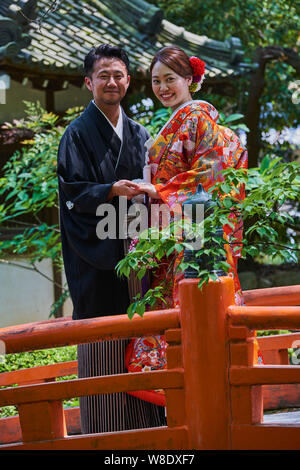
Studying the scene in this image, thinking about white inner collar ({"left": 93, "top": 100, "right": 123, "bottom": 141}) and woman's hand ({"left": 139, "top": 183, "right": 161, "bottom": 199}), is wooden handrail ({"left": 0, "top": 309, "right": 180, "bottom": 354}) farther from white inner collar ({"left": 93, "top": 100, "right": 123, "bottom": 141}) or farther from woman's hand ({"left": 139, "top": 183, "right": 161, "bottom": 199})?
white inner collar ({"left": 93, "top": 100, "right": 123, "bottom": 141})

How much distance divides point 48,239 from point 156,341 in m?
4.23

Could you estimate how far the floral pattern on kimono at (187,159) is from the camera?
3744 millimetres

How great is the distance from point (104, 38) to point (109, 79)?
588cm

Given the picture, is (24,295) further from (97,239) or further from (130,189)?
(130,189)

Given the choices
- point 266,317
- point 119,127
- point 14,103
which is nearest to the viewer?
point 266,317

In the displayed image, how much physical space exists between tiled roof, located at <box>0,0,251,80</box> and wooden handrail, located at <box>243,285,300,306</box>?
4.73m

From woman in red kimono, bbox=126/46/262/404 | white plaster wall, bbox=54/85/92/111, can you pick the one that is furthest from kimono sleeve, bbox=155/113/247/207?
white plaster wall, bbox=54/85/92/111

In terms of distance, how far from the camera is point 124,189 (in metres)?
3.85

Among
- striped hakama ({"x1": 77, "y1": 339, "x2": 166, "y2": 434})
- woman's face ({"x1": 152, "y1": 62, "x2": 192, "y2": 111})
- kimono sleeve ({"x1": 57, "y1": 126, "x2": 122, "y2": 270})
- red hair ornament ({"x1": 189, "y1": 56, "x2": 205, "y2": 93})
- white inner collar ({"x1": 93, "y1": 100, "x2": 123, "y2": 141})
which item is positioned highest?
red hair ornament ({"x1": 189, "y1": 56, "x2": 205, "y2": 93})

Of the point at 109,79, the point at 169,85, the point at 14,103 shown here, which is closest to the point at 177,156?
the point at 169,85

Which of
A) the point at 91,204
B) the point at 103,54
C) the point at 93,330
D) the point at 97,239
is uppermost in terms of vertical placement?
the point at 103,54

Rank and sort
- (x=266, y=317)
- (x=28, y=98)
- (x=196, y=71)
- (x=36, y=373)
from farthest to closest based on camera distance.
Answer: (x=28, y=98), (x=36, y=373), (x=196, y=71), (x=266, y=317)

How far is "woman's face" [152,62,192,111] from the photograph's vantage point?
383cm
